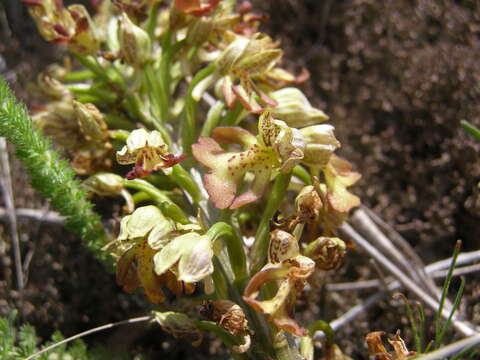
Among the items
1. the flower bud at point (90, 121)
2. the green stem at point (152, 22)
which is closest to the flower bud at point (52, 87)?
the flower bud at point (90, 121)

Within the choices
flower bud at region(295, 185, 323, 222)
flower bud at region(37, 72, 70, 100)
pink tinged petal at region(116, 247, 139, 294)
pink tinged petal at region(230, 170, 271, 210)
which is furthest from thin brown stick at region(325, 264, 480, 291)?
flower bud at region(37, 72, 70, 100)

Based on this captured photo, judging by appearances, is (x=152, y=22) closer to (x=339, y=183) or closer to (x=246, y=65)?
(x=246, y=65)

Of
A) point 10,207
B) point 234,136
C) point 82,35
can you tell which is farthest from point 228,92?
point 10,207

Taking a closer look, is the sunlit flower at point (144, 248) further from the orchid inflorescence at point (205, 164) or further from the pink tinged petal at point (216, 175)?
the pink tinged petal at point (216, 175)

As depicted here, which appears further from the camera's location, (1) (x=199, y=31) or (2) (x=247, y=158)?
(1) (x=199, y=31)

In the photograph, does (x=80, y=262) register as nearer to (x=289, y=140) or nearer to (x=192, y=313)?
(x=192, y=313)

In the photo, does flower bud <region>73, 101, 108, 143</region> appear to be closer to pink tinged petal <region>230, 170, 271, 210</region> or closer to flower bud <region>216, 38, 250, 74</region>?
flower bud <region>216, 38, 250, 74</region>

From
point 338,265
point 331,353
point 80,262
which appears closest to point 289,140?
point 338,265
